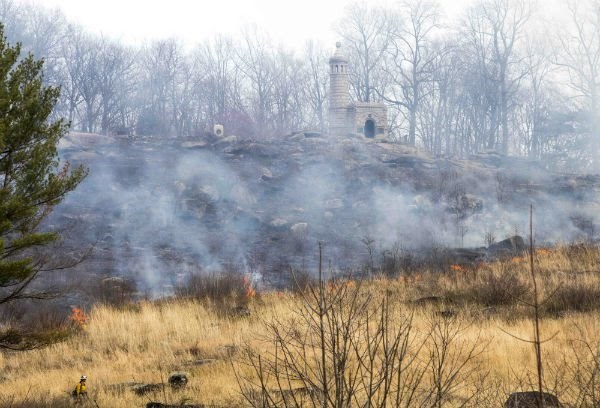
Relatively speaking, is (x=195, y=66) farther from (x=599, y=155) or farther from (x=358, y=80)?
(x=599, y=155)

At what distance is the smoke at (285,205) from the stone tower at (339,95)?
6.34 m

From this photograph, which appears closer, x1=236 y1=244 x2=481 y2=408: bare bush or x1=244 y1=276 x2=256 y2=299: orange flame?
x1=236 y1=244 x2=481 y2=408: bare bush

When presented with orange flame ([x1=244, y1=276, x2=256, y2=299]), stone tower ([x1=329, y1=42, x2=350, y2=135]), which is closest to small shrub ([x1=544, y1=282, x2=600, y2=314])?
orange flame ([x1=244, y1=276, x2=256, y2=299])

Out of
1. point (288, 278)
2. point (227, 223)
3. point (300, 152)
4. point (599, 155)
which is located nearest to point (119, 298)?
point (288, 278)

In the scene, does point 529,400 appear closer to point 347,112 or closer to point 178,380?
point 178,380

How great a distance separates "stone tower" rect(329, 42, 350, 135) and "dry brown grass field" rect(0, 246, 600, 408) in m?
25.3

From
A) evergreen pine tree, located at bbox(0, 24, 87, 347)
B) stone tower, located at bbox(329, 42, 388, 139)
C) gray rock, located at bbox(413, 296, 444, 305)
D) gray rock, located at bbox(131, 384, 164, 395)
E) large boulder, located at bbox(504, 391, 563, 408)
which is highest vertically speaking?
stone tower, located at bbox(329, 42, 388, 139)

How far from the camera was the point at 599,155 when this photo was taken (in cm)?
3734

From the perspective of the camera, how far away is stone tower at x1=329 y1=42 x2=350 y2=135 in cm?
3938

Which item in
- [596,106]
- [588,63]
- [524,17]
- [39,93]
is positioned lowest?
[39,93]

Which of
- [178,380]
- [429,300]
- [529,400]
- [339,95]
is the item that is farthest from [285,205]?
[529,400]

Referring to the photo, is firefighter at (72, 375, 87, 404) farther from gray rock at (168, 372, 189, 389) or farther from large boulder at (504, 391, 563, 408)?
large boulder at (504, 391, 563, 408)

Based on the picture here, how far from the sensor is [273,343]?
9.37 metres

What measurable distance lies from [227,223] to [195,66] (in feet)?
87.8
